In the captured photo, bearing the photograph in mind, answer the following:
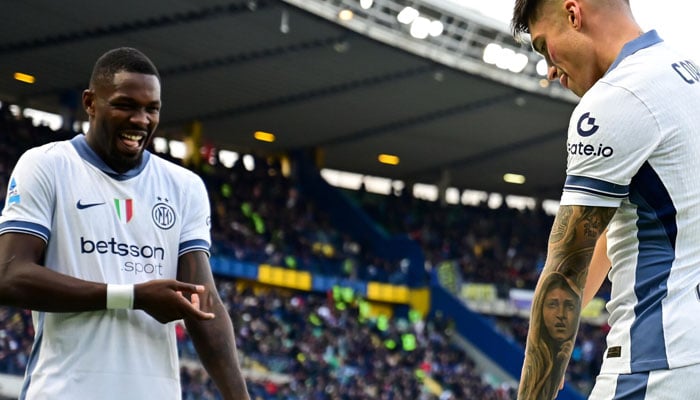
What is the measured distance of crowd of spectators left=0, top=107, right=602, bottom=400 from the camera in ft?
76.9

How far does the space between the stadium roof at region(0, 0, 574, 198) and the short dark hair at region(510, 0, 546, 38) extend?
19461mm

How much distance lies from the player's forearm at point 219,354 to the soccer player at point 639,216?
126cm

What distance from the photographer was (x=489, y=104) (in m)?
29.9

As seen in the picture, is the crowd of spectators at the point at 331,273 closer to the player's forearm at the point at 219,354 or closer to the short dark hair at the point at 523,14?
the player's forearm at the point at 219,354

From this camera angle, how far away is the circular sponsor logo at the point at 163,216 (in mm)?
3809

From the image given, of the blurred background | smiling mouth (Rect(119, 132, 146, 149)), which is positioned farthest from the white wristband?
the blurred background

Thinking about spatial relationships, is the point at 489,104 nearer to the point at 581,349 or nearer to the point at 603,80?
the point at 581,349

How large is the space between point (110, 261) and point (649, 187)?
70.6 inches

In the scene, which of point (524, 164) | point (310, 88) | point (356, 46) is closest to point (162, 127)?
point (310, 88)

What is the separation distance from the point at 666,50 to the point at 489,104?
2724 cm

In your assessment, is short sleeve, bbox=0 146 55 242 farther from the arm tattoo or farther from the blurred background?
the blurred background

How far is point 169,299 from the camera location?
3.47m

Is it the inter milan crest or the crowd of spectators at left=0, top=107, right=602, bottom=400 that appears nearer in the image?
the inter milan crest

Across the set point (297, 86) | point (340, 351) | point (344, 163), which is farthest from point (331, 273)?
point (344, 163)
